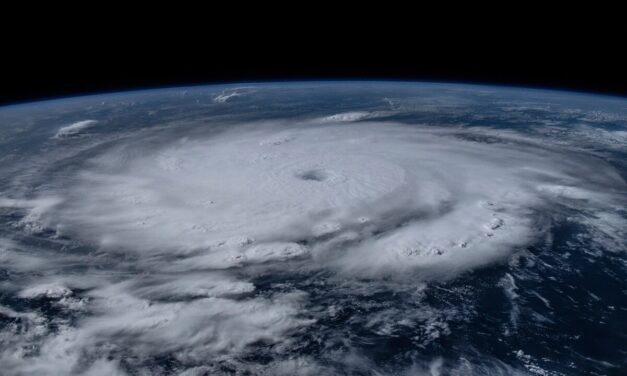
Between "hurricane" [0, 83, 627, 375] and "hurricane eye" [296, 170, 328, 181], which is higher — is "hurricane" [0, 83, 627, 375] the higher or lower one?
the lower one

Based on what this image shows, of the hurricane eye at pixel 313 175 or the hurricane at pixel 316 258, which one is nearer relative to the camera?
the hurricane at pixel 316 258

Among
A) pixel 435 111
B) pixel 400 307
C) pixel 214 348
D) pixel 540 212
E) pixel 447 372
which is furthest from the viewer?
pixel 435 111

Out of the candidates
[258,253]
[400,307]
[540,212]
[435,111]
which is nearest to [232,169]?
[258,253]

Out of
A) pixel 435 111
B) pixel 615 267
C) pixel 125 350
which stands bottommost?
pixel 125 350

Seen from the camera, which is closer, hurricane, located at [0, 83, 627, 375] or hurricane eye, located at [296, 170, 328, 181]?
hurricane, located at [0, 83, 627, 375]

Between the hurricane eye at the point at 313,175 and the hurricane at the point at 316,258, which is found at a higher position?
the hurricane eye at the point at 313,175

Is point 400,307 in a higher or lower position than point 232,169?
lower

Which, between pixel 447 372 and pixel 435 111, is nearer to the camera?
pixel 447 372

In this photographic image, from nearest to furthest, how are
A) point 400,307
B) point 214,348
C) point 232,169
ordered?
point 214,348
point 400,307
point 232,169

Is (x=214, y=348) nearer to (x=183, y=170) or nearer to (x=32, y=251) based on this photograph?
(x=32, y=251)

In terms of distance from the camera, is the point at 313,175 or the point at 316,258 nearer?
the point at 316,258

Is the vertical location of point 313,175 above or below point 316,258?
above
